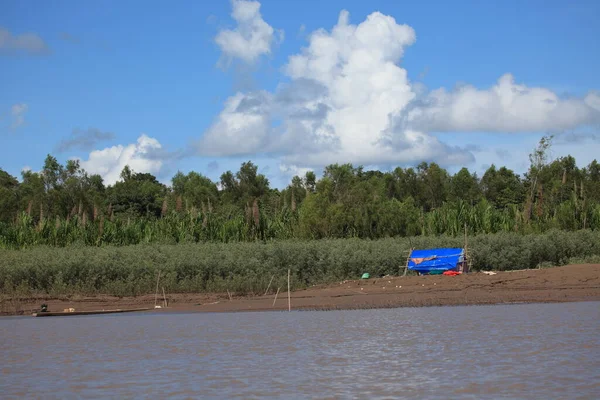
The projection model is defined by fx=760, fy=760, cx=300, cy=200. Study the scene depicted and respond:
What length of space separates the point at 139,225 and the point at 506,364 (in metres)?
31.5

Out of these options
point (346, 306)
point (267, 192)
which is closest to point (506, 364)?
point (346, 306)

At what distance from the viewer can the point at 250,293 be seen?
2959 centimetres

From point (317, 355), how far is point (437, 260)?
16.0 m

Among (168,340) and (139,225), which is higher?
(139,225)

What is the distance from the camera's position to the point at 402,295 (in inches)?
1070

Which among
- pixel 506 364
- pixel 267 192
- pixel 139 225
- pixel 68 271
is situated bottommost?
pixel 506 364

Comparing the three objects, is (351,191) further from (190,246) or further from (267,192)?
(267,192)

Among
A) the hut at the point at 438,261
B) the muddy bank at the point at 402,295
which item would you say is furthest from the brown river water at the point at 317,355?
the hut at the point at 438,261

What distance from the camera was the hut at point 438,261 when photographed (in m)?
30.1

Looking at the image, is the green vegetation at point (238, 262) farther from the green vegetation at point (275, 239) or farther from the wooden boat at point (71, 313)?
the wooden boat at point (71, 313)

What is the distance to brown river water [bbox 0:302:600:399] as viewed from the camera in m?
11.8

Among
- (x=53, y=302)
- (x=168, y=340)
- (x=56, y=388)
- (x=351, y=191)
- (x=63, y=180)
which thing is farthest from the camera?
(x=63, y=180)

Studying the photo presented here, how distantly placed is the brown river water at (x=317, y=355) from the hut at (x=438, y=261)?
635cm

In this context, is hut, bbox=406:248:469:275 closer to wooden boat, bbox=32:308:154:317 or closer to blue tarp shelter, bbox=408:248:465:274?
blue tarp shelter, bbox=408:248:465:274
